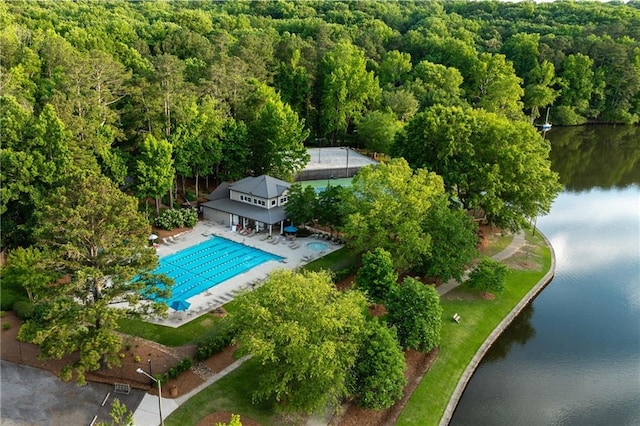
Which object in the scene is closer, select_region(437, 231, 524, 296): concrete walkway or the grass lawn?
select_region(437, 231, 524, 296): concrete walkway

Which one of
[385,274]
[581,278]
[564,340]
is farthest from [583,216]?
[385,274]

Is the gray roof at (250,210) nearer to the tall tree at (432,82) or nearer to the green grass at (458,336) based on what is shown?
the green grass at (458,336)

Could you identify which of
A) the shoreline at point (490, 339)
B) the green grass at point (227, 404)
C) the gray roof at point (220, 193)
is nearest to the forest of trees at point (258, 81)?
the gray roof at point (220, 193)

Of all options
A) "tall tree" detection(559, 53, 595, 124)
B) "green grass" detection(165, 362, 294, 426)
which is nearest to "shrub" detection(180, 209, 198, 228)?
"green grass" detection(165, 362, 294, 426)

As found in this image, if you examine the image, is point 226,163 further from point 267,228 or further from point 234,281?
point 234,281

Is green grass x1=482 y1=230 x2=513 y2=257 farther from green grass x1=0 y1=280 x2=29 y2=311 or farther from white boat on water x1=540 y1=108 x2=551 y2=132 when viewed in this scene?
white boat on water x1=540 y1=108 x2=551 y2=132

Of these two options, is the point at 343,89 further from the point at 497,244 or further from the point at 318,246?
the point at 497,244
